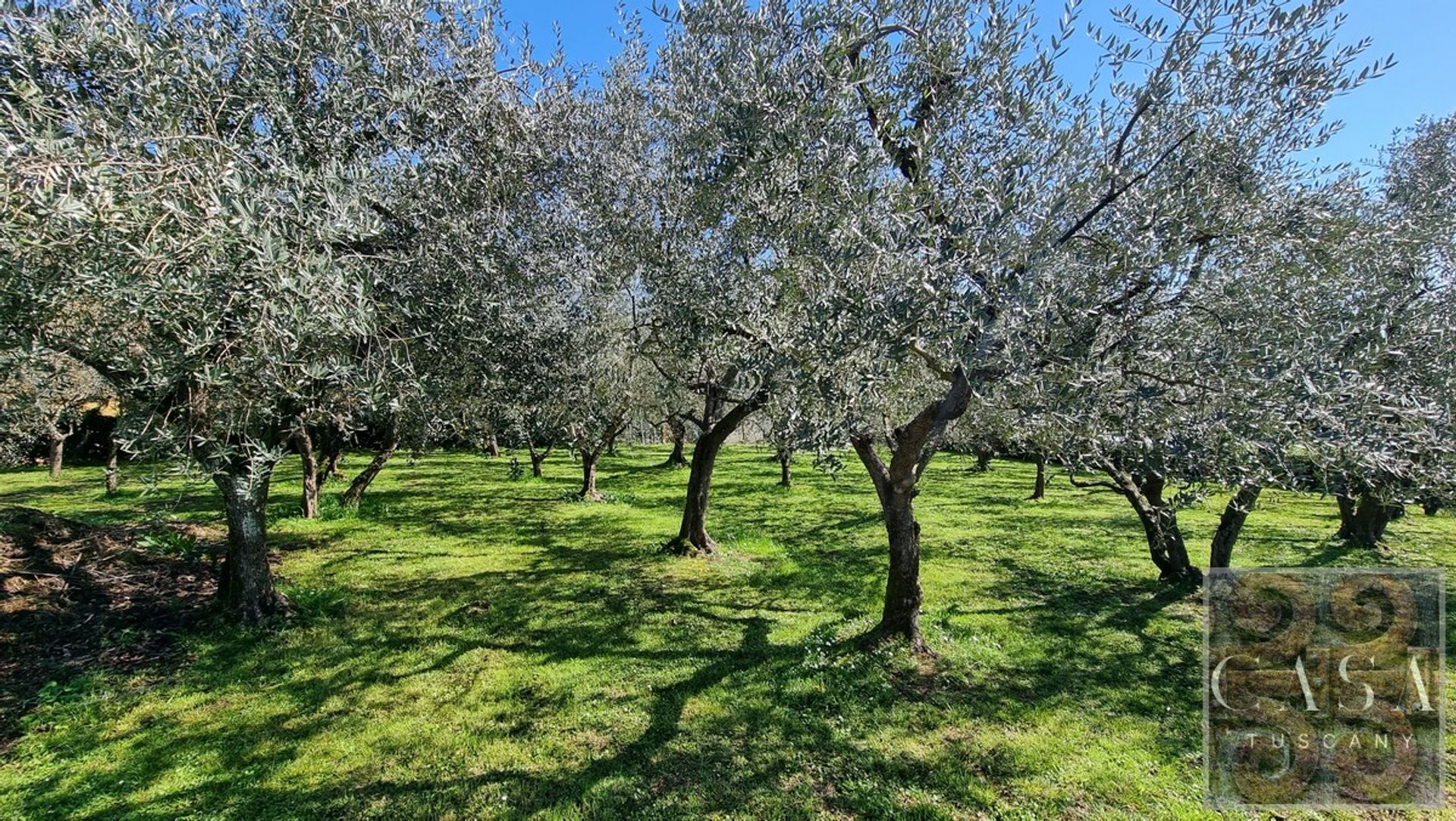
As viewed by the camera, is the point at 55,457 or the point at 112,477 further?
the point at 55,457

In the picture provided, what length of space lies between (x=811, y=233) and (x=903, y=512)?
4.03 metres

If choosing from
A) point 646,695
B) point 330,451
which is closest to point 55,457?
point 330,451

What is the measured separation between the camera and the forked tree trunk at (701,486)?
13.5 meters

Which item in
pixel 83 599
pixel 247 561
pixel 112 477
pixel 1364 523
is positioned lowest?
pixel 83 599

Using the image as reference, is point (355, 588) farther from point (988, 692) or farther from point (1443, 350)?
point (1443, 350)

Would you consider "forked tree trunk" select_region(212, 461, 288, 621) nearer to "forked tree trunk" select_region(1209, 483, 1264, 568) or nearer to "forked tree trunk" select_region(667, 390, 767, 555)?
"forked tree trunk" select_region(667, 390, 767, 555)

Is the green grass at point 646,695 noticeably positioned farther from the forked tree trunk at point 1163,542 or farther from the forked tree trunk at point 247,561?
the forked tree trunk at point 1163,542

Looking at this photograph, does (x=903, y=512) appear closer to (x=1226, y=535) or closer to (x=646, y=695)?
(x=646, y=695)

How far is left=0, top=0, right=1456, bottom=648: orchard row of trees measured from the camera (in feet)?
16.1

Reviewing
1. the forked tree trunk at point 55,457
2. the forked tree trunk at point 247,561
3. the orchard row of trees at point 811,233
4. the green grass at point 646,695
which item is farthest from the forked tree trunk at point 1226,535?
the forked tree trunk at point 55,457

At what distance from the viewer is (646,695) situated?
7727 millimetres

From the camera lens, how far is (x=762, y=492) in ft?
77.9

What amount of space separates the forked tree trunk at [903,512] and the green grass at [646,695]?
0.40m

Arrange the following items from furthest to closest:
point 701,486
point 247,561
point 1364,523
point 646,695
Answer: point 1364,523, point 701,486, point 247,561, point 646,695
